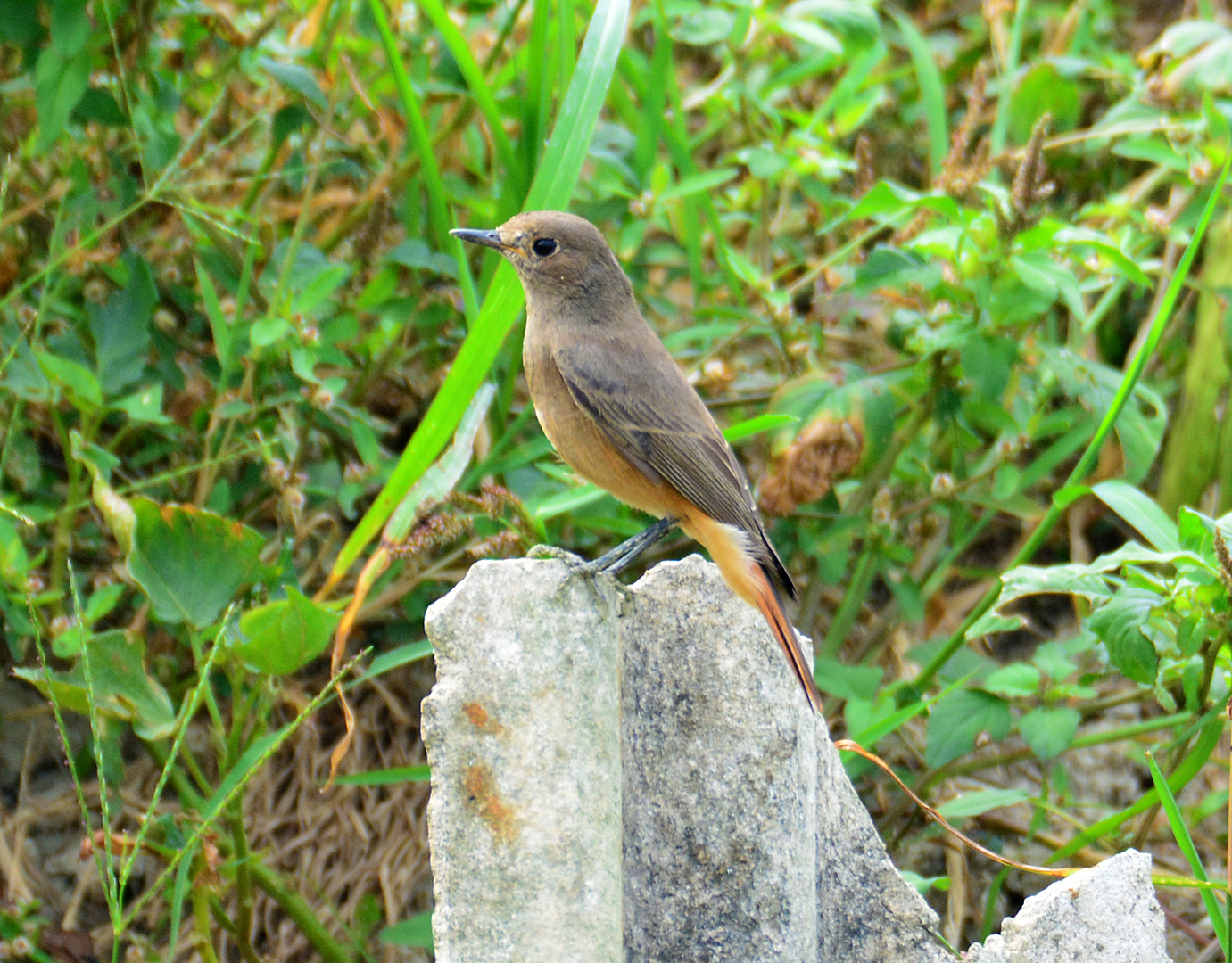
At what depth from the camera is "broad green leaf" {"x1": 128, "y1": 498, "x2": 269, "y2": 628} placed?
2664 mm

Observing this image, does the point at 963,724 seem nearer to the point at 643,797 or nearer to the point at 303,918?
the point at 643,797

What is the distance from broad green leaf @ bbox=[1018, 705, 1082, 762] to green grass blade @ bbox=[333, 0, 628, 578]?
1512 mm

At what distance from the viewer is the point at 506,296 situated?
2.88 m

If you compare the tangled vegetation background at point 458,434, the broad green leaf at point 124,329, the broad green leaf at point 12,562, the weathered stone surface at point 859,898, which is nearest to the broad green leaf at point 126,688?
the tangled vegetation background at point 458,434

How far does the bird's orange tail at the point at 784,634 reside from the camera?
7.18 feet

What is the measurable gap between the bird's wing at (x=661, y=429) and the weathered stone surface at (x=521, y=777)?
2.95ft

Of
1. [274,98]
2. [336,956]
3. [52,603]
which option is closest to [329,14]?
[274,98]

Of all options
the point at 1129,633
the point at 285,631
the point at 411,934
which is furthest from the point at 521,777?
the point at 1129,633

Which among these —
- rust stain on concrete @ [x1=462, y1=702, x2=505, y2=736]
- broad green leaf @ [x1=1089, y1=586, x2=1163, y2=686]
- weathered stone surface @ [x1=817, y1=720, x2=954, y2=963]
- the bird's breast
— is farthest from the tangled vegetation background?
rust stain on concrete @ [x1=462, y1=702, x2=505, y2=736]

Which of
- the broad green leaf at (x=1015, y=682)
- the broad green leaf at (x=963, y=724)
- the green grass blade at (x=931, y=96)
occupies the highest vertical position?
the green grass blade at (x=931, y=96)

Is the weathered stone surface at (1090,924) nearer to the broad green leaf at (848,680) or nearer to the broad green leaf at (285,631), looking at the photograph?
the broad green leaf at (848,680)

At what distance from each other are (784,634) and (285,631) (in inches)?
39.1

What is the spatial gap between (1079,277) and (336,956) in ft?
9.46

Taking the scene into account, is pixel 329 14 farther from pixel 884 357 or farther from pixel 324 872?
pixel 324 872
